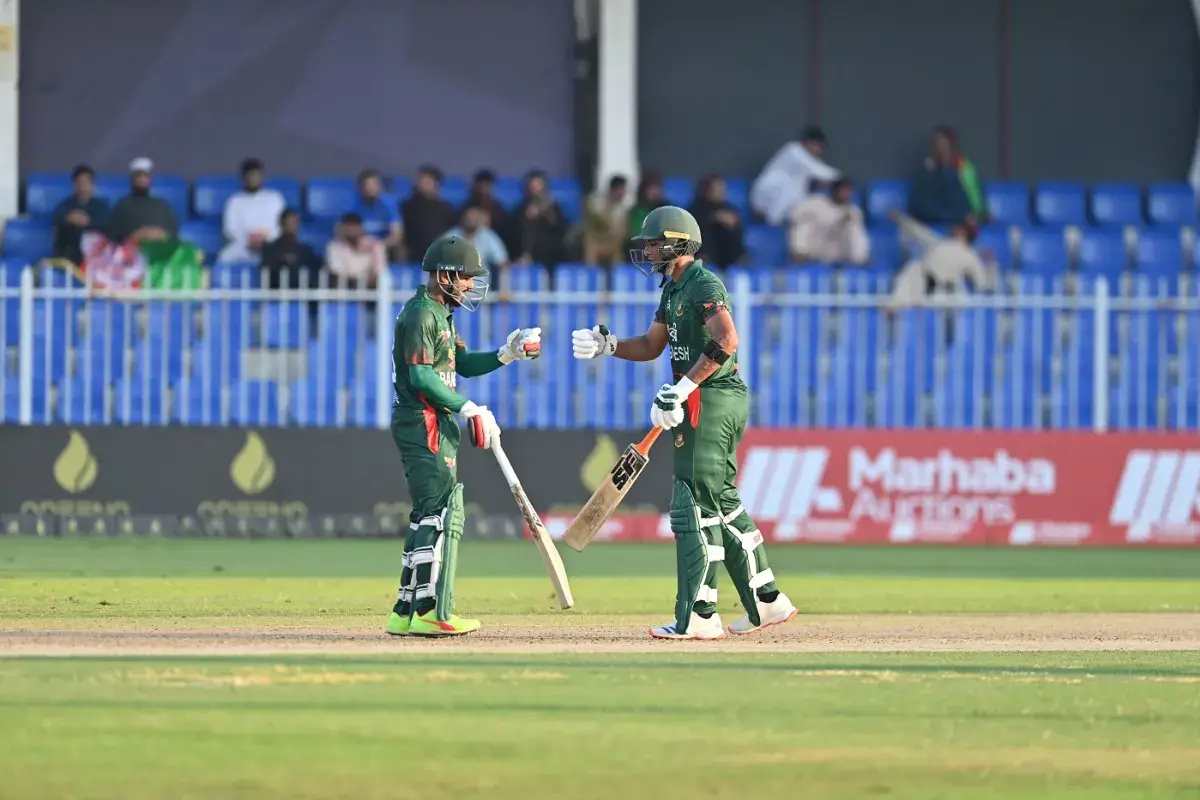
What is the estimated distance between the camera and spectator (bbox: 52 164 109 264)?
74.6 feet

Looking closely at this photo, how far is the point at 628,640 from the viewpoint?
11.8 meters

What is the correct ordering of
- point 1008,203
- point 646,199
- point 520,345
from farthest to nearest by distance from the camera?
point 1008,203 < point 646,199 < point 520,345

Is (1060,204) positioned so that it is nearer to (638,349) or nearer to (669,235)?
(638,349)

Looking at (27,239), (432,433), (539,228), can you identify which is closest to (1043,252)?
(539,228)

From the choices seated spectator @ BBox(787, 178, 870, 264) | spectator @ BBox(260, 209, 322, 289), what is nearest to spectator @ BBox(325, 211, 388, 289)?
spectator @ BBox(260, 209, 322, 289)

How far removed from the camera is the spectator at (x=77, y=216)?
2275 cm

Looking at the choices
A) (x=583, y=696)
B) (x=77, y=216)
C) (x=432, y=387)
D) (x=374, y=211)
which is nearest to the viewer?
(x=583, y=696)

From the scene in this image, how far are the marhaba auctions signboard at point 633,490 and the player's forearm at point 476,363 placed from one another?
8542 millimetres

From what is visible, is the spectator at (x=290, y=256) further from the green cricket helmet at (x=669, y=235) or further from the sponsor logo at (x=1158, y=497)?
the green cricket helmet at (x=669, y=235)

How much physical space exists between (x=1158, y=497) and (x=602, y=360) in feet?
17.6

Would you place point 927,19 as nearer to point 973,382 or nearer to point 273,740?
point 973,382

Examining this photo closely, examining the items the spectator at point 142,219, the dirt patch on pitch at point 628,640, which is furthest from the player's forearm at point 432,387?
the spectator at point 142,219

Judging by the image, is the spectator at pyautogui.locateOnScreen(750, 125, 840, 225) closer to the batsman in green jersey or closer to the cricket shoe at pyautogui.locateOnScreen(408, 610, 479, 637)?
the batsman in green jersey

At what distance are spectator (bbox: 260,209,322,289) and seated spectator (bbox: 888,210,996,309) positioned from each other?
5.65 m
